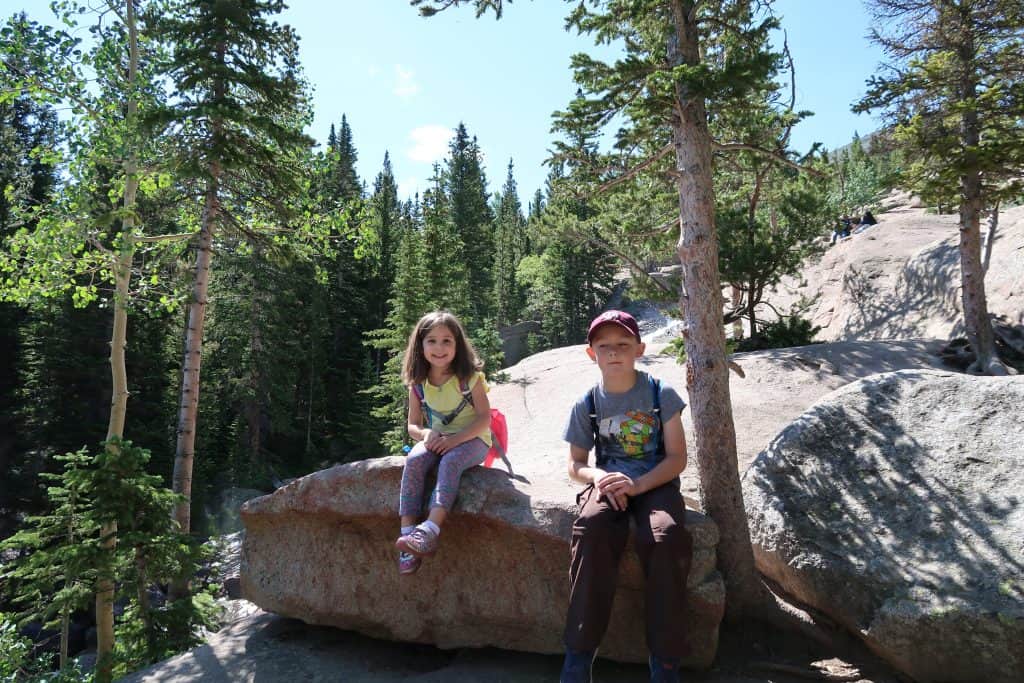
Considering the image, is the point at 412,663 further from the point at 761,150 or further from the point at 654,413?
the point at 761,150

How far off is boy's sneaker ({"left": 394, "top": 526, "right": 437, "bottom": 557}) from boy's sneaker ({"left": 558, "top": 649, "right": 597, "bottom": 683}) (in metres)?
1.06

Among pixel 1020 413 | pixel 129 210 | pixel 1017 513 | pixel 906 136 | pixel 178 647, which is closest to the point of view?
pixel 1017 513

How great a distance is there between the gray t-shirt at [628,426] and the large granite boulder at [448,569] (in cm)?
50

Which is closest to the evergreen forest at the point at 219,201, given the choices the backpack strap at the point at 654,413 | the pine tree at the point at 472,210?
the backpack strap at the point at 654,413

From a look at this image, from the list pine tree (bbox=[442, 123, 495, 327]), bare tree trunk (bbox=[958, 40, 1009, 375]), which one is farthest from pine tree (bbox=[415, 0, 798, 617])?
pine tree (bbox=[442, 123, 495, 327])

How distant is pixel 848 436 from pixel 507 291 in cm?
4833

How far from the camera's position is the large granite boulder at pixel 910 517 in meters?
3.42

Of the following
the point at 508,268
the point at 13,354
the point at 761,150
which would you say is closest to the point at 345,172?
the point at 508,268

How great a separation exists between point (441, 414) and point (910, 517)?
328 cm

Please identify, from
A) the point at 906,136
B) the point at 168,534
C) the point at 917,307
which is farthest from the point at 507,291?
the point at 168,534

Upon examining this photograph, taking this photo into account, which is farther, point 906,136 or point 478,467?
point 906,136

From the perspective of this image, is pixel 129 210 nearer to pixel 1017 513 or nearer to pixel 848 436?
pixel 848 436

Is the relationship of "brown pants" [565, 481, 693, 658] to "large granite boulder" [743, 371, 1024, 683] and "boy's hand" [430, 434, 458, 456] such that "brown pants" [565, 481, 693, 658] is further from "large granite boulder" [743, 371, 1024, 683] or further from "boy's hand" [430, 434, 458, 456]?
"large granite boulder" [743, 371, 1024, 683]

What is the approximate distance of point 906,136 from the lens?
970 cm
